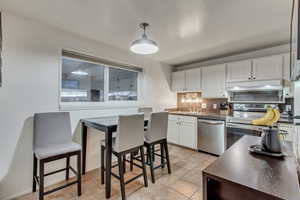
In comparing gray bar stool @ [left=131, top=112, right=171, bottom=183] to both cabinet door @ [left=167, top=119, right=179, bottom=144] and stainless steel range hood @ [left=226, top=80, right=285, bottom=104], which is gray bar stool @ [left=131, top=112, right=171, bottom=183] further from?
stainless steel range hood @ [left=226, top=80, right=285, bottom=104]

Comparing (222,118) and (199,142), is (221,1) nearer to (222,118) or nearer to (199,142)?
(222,118)

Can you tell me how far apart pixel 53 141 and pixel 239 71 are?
3588 mm

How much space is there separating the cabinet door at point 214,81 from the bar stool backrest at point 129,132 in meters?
2.23

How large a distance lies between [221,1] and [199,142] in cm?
270

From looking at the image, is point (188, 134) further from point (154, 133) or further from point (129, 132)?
point (129, 132)

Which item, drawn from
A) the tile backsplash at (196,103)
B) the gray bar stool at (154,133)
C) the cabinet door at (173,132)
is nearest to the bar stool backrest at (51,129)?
the gray bar stool at (154,133)

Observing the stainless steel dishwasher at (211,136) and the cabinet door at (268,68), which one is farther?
the stainless steel dishwasher at (211,136)

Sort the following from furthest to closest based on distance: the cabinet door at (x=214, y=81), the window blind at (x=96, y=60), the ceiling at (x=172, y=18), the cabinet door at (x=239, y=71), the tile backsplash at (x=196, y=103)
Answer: the tile backsplash at (x=196, y=103) → the cabinet door at (x=214, y=81) → the cabinet door at (x=239, y=71) → the window blind at (x=96, y=60) → the ceiling at (x=172, y=18)

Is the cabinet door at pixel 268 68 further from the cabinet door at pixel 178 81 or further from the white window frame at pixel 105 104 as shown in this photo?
the white window frame at pixel 105 104

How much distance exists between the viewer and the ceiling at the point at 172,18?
5.44ft

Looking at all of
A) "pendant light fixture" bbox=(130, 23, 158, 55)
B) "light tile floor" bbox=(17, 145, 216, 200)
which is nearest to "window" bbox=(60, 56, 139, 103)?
"pendant light fixture" bbox=(130, 23, 158, 55)

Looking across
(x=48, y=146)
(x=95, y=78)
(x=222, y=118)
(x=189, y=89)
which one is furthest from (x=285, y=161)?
(x=189, y=89)

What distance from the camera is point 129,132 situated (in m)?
1.94

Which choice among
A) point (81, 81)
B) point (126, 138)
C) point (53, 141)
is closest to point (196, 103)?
point (126, 138)
